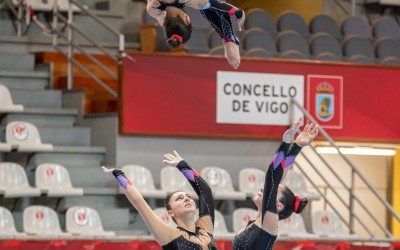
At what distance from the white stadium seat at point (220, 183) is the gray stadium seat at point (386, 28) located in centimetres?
399

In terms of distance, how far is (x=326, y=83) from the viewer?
13.7m

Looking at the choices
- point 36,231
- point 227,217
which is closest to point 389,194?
point 227,217

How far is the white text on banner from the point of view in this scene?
1327cm

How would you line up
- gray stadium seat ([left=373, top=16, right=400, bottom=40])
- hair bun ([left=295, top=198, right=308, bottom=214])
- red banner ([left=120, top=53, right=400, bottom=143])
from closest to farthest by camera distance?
1. hair bun ([left=295, top=198, right=308, bottom=214])
2. red banner ([left=120, top=53, right=400, bottom=143])
3. gray stadium seat ([left=373, top=16, right=400, bottom=40])

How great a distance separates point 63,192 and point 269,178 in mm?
5277

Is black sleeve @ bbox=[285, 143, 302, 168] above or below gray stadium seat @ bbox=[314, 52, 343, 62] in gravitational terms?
below

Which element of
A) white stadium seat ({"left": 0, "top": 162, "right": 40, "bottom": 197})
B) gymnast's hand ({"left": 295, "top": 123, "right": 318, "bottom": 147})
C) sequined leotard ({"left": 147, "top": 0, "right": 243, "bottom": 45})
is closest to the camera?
sequined leotard ({"left": 147, "top": 0, "right": 243, "bottom": 45})

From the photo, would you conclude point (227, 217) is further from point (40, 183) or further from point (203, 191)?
point (203, 191)

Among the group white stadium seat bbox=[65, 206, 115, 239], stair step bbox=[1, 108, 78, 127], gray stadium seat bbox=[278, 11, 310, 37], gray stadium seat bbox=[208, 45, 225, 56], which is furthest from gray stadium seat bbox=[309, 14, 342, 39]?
white stadium seat bbox=[65, 206, 115, 239]

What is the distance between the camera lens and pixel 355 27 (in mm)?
15672

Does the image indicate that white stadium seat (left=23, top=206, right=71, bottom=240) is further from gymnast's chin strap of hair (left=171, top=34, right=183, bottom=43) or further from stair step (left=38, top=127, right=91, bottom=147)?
gymnast's chin strap of hair (left=171, top=34, right=183, bottom=43)

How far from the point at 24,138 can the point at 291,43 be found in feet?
12.3

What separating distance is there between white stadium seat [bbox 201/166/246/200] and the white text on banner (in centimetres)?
71

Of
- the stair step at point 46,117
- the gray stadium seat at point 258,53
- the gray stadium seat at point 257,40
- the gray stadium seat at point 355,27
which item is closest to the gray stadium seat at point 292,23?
the gray stadium seat at point 355,27
